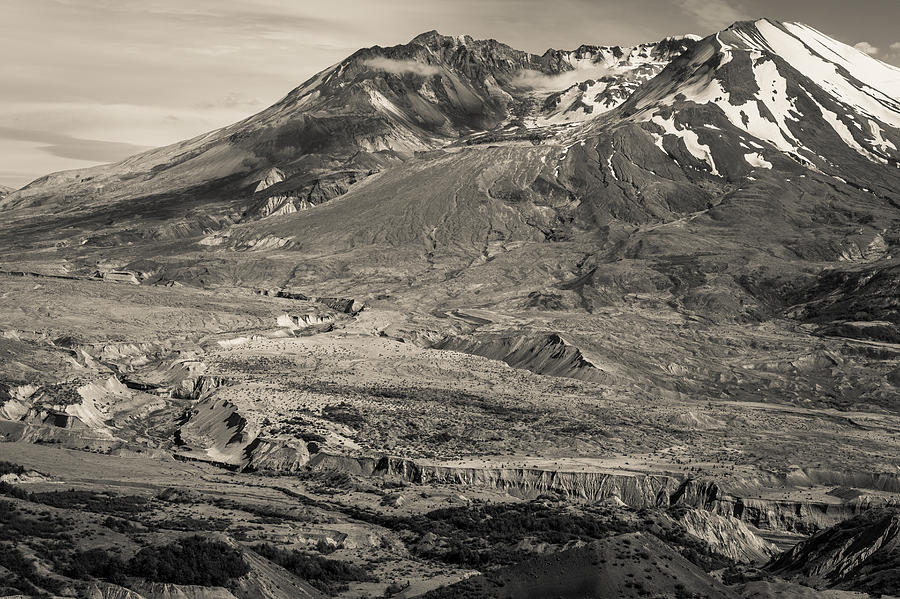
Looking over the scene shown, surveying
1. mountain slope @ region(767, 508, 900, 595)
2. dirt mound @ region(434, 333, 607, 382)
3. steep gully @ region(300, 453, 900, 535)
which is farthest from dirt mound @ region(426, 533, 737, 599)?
dirt mound @ region(434, 333, 607, 382)

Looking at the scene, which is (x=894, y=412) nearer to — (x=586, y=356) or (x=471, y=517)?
(x=586, y=356)

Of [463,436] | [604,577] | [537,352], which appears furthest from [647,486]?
[537,352]

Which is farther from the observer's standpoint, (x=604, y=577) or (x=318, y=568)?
(x=318, y=568)

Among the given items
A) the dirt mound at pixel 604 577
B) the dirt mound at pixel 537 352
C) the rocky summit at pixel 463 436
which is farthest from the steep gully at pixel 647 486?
the dirt mound at pixel 537 352

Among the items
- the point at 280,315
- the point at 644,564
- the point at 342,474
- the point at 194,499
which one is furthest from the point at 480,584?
the point at 280,315

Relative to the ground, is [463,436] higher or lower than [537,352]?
lower

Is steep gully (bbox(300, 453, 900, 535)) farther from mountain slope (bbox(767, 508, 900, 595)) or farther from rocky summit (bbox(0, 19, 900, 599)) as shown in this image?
mountain slope (bbox(767, 508, 900, 595))

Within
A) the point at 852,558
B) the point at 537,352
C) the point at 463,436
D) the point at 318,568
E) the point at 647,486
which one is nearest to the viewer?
the point at 318,568

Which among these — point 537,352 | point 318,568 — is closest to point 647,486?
point 318,568

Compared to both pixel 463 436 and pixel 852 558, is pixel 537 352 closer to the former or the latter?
pixel 463 436

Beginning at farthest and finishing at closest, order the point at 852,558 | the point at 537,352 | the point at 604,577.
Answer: the point at 537,352 → the point at 852,558 → the point at 604,577

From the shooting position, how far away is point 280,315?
17062 centimetres

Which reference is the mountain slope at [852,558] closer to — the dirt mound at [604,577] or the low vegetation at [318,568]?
the dirt mound at [604,577]

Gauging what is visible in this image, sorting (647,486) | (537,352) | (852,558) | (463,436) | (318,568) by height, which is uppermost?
(537,352)
